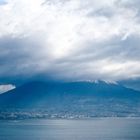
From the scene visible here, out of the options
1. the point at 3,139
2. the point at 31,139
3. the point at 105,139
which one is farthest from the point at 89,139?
the point at 3,139

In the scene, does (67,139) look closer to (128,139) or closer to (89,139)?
(89,139)

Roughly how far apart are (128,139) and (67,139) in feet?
91.0

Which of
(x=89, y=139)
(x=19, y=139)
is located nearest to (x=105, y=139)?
(x=89, y=139)

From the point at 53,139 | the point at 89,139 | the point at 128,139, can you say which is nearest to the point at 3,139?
the point at 53,139

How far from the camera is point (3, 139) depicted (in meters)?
196

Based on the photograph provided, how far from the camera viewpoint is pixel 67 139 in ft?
645

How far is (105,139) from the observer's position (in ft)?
636

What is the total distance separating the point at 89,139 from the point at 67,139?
10121 mm

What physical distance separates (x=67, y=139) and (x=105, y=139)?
1731 centimetres

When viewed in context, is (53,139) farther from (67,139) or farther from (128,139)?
(128,139)

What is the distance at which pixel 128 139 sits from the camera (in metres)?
190

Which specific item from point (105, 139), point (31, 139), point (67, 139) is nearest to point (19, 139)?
point (31, 139)

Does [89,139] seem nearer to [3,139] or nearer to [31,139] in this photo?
[31,139]

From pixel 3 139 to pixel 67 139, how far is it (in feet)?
95.6
